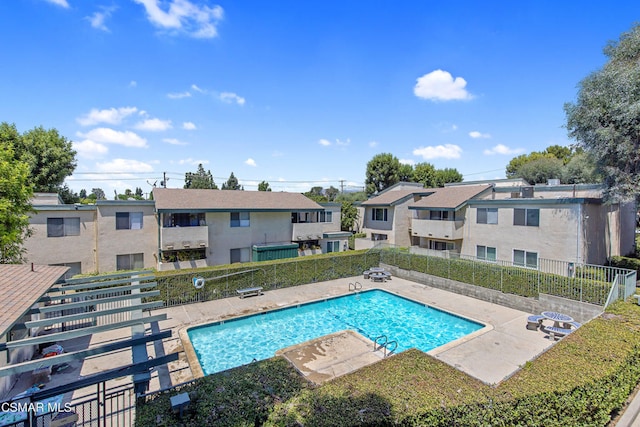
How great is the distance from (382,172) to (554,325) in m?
38.3

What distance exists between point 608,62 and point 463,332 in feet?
56.5

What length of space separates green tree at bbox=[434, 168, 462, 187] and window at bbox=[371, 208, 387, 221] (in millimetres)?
26495

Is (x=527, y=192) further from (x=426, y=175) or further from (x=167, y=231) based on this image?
(x=426, y=175)

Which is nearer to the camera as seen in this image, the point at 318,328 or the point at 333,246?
the point at 318,328

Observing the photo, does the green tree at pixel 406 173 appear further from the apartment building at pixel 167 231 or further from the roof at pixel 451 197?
the apartment building at pixel 167 231

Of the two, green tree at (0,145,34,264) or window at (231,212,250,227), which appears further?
window at (231,212,250,227)

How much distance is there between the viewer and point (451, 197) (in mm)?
25750

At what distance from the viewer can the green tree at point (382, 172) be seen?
49.6 meters

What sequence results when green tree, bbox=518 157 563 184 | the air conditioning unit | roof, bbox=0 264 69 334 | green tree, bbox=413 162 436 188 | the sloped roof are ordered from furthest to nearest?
green tree, bbox=413 162 436 188 < green tree, bbox=518 157 563 184 < the sloped roof < the air conditioning unit < roof, bbox=0 264 69 334

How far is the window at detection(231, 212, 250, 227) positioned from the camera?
2308 centimetres

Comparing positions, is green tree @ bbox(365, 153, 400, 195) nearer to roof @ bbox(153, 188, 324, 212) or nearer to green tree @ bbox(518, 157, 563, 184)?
green tree @ bbox(518, 157, 563, 184)

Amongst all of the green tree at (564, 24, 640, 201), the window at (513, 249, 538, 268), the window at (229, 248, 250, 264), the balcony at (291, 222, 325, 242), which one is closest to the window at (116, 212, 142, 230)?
the window at (229, 248, 250, 264)

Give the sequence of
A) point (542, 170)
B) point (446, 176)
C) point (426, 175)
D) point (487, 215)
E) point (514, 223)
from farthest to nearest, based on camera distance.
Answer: point (446, 176) → point (426, 175) → point (542, 170) → point (487, 215) → point (514, 223)

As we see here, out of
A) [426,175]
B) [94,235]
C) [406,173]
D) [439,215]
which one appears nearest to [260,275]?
[94,235]
